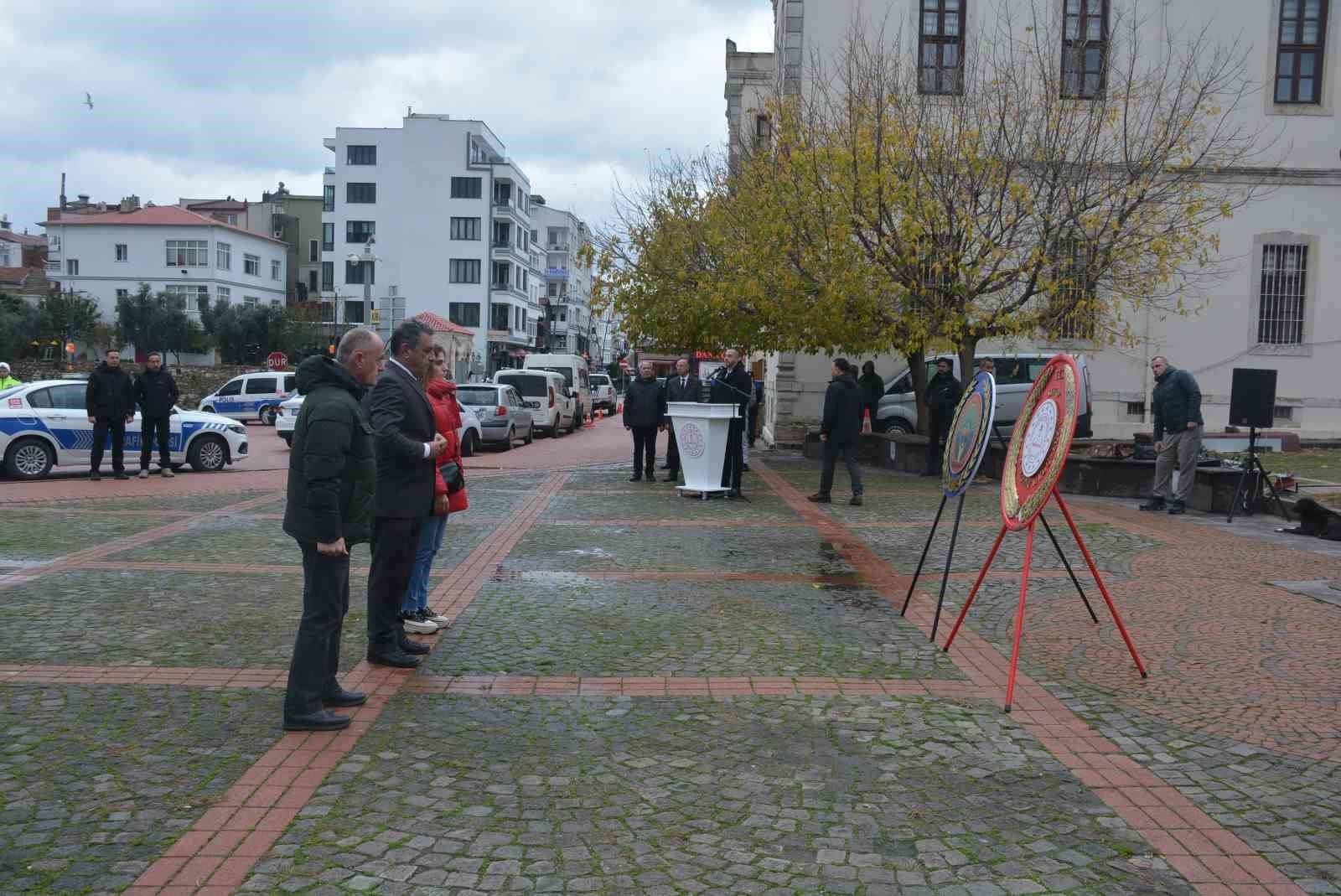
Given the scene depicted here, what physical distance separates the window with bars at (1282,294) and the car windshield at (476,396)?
680 inches

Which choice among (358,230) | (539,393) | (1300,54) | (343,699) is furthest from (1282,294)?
(358,230)

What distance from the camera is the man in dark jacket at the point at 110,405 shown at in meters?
16.1

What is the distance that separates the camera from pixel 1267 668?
6.34 meters

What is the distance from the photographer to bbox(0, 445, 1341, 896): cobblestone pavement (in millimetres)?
3756

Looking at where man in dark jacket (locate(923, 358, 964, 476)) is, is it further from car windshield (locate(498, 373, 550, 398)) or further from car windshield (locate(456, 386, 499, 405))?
car windshield (locate(498, 373, 550, 398))

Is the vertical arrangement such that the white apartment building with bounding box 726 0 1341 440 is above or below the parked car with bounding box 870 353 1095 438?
above

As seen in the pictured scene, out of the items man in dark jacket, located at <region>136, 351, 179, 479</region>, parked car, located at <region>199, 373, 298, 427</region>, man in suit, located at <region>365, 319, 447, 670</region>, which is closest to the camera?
man in suit, located at <region>365, 319, 447, 670</region>

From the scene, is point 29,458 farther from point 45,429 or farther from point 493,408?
point 493,408

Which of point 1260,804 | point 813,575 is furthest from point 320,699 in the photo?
point 813,575

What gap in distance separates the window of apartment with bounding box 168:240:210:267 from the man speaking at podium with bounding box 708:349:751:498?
6591 centimetres

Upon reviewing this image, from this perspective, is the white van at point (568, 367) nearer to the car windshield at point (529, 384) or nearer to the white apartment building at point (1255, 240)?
the car windshield at point (529, 384)

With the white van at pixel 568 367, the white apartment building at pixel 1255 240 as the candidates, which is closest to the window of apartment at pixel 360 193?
the white van at pixel 568 367

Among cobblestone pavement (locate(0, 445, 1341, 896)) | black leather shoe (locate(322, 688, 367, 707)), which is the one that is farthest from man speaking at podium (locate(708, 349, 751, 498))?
black leather shoe (locate(322, 688, 367, 707))

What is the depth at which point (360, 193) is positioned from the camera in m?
76.9
